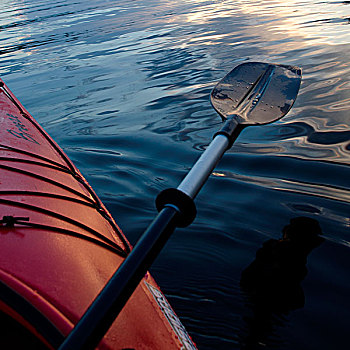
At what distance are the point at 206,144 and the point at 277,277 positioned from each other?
1.89 m

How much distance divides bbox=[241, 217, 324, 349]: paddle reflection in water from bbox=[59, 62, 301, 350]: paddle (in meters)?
0.74

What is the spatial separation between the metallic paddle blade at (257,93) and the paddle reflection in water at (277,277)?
2.63 ft

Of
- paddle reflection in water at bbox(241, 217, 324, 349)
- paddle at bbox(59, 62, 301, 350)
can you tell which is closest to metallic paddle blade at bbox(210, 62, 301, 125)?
paddle at bbox(59, 62, 301, 350)

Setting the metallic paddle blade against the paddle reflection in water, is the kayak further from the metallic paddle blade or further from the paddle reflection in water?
the metallic paddle blade

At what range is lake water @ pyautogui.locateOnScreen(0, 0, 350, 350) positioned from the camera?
198 cm

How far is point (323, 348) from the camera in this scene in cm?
169

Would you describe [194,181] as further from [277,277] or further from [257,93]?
[257,93]

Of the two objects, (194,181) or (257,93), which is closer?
(194,181)

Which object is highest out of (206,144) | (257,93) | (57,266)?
(57,266)

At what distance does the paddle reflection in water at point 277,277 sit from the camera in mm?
1856

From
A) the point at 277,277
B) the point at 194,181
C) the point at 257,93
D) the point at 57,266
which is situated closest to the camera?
the point at 57,266

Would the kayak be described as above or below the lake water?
above

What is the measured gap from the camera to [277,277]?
210 cm

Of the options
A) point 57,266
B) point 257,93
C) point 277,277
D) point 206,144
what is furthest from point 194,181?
point 206,144
